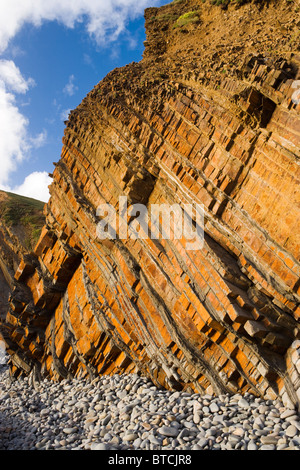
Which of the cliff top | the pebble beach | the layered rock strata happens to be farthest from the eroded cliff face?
the cliff top

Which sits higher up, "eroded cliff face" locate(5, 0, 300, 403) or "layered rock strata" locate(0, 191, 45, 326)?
"eroded cliff face" locate(5, 0, 300, 403)

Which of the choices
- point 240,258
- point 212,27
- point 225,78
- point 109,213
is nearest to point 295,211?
point 240,258

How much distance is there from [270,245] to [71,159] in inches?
607

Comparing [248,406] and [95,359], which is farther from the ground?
[248,406]

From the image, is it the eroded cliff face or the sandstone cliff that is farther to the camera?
the sandstone cliff

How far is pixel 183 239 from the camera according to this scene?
1647 centimetres

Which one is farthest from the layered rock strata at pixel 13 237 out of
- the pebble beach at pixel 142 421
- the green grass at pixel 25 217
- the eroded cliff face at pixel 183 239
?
the pebble beach at pixel 142 421

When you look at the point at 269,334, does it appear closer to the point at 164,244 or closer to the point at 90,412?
the point at 164,244

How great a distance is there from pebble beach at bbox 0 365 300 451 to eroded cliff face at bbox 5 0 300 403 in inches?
36.6

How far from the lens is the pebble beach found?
11055 millimetres

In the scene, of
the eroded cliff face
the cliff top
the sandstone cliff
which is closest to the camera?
the eroded cliff face

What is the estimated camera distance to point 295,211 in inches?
548

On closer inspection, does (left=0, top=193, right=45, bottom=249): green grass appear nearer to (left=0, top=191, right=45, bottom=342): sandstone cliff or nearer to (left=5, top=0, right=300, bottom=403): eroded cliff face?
(left=0, top=191, right=45, bottom=342): sandstone cliff

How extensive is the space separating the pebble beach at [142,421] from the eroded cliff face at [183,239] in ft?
3.05
